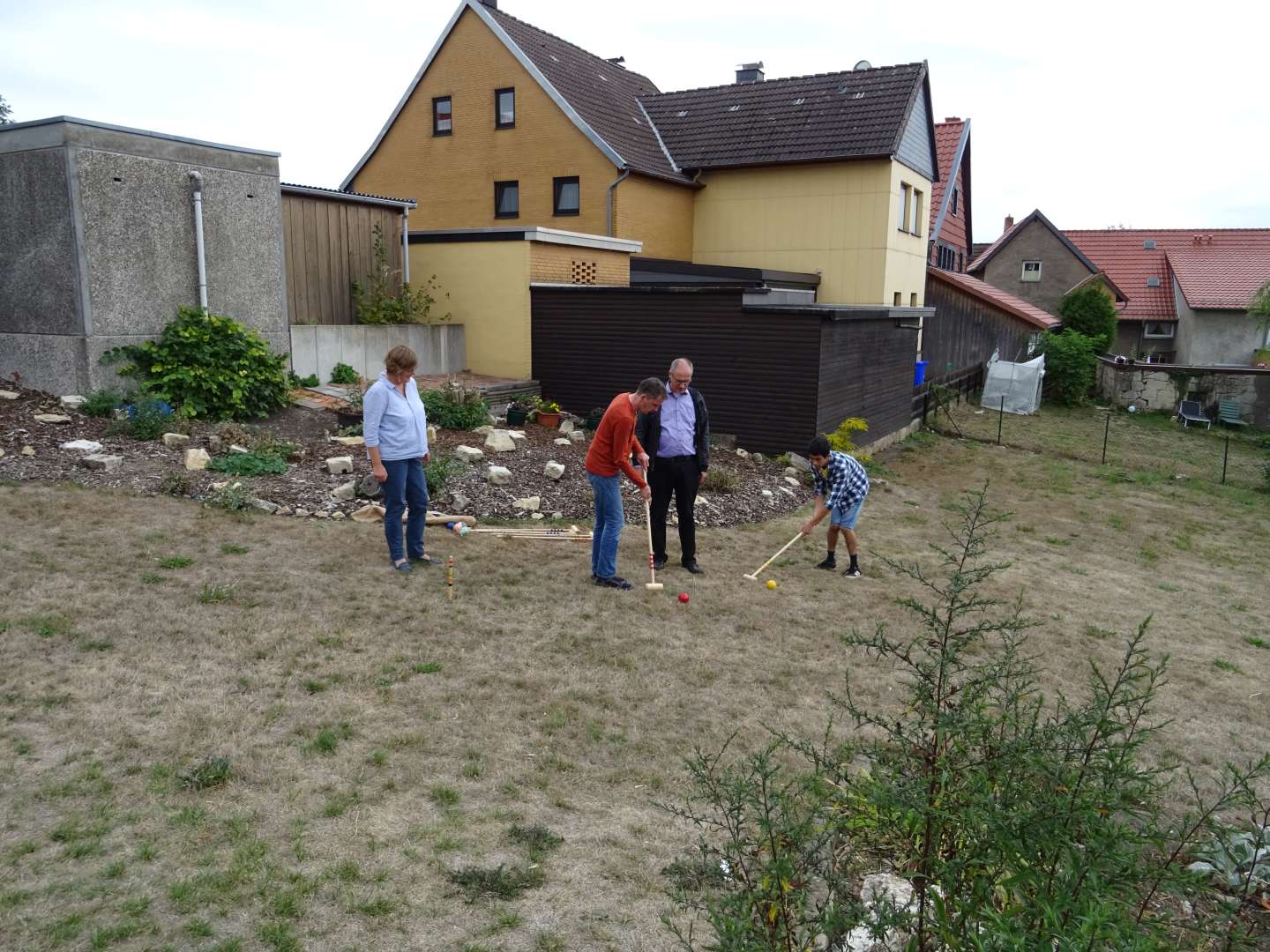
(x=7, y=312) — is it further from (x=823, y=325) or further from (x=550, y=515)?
(x=823, y=325)

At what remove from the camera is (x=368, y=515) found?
911 cm

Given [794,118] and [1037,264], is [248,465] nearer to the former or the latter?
[794,118]

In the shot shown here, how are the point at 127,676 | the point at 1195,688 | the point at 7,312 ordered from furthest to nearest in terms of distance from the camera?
the point at 7,312 < the point at 1195,688 < the point at 127,676

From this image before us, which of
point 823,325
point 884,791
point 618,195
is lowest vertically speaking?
point 884,791

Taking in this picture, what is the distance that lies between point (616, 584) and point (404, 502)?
1.92 m

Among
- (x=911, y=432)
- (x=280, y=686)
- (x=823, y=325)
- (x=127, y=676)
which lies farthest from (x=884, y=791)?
(x=911, y=432)

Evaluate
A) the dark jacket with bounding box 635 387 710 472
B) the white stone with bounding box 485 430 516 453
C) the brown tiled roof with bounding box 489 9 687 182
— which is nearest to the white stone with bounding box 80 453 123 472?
the white stone with bounding box 485 430 516 453

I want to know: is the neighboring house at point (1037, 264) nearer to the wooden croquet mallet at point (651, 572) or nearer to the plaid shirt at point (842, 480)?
the plaid shirt at point (842, 480)

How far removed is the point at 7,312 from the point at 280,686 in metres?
8.94

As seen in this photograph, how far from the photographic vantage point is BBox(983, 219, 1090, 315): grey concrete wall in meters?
40.4

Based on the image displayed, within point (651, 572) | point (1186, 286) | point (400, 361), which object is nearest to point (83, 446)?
point (400, 361)

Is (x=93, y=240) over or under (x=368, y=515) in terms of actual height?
over

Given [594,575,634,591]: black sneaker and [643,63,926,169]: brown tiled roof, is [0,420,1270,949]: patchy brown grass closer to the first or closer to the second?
[594,575,634,591]: black sneaker

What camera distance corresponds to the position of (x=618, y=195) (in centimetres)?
Result: 2086
